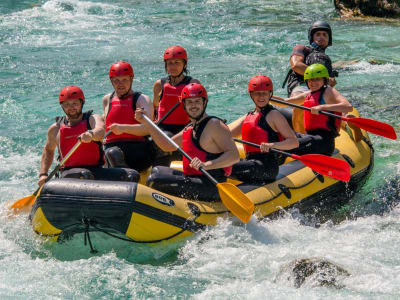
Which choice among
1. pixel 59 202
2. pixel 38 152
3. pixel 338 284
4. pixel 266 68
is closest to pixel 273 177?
pixel 338 284

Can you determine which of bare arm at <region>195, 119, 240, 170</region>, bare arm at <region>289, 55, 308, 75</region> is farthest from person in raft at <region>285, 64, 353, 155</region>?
bare arm at <region>195, 119, 240, 170</region>

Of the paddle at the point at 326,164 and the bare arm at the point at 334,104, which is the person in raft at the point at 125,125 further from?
the bare arm at the point at 334,104

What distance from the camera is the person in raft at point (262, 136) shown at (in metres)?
6.22

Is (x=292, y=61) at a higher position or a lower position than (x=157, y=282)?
higher

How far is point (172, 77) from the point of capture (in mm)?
7023

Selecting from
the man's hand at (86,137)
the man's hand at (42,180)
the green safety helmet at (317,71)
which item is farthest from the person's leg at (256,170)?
the man's hand at (42,180)

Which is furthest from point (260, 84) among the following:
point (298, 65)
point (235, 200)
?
point (298, 65)

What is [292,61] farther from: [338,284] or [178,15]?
[178,15]

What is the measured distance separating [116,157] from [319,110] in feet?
7.35

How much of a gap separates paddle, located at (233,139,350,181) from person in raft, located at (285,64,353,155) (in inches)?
22.0

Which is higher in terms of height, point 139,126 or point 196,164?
point 139,126

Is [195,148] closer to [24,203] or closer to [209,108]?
[24,203]

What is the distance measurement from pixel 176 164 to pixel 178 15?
1372 centimetres

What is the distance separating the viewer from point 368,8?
59.6 feet
